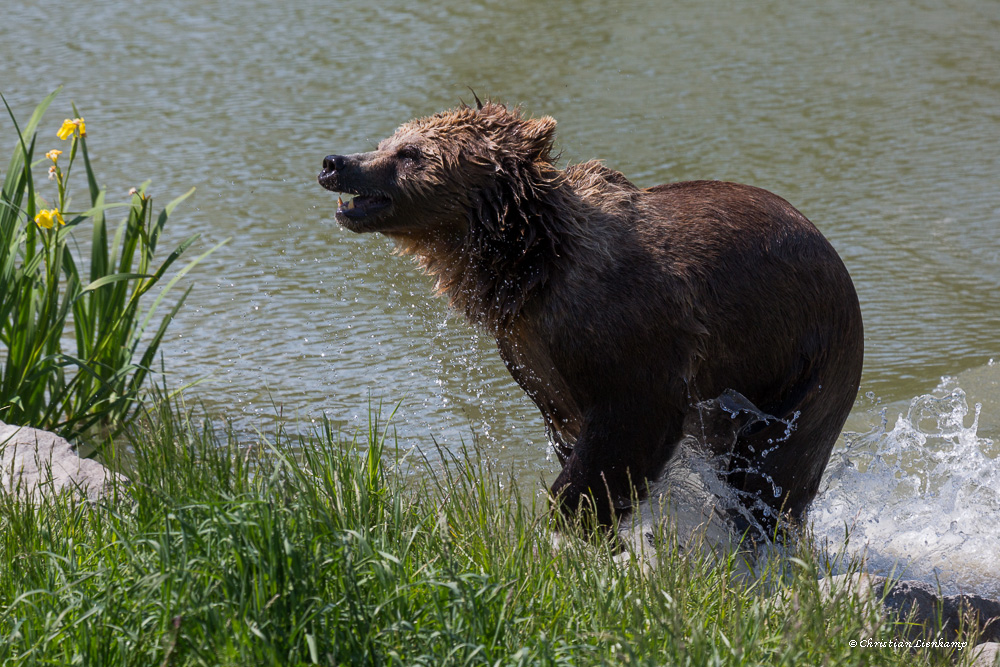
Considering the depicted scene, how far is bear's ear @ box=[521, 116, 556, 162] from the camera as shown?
3645 mm

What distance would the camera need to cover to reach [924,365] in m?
5.66

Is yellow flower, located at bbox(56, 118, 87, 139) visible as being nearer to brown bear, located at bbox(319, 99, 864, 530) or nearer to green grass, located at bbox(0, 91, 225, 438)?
green grass, located at bbox(0, 91, 225, 438)

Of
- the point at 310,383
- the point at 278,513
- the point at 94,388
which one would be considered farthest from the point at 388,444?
the point at 278,513

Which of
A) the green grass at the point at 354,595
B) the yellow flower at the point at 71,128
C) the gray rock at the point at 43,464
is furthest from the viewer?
the yellow flower at the point at 71,128

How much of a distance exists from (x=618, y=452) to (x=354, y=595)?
1221mm

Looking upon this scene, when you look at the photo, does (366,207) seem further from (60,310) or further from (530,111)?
(530,111)

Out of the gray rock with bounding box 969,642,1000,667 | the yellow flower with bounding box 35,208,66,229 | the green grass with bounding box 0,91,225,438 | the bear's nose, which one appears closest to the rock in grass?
the gray rock with bounding box 969,642,1000,667

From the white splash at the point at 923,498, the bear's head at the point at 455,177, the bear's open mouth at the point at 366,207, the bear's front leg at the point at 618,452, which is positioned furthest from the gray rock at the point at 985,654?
the bear's open mouth at the point at 366,207

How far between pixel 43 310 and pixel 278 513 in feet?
7.30

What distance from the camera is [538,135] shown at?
3650mm

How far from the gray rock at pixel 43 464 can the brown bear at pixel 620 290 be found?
3.71ft

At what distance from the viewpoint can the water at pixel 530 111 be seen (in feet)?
17.8

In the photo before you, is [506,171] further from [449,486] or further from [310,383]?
[310,383]

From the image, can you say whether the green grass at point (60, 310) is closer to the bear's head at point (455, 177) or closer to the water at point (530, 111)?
the water at point (530, 111)
